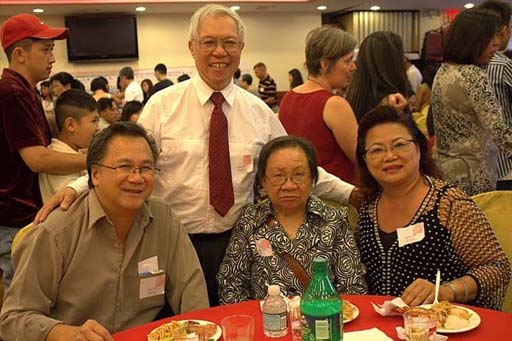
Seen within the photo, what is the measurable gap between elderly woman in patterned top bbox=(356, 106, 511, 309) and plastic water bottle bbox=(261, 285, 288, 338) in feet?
2.06

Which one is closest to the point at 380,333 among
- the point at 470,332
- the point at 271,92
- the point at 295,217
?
the point at 470,332

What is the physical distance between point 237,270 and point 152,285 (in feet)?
1.15

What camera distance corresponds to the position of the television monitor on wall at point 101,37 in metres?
11.4

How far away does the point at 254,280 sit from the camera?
221 centimetres

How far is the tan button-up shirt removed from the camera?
5.98 feet

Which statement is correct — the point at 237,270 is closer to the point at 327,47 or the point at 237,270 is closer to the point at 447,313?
the point at 447,313

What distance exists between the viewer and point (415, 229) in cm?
209

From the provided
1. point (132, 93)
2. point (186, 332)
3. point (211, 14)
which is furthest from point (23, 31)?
point (132, 93)

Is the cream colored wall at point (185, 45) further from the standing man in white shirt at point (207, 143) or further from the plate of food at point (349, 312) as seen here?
the plate of food at point (349, 312)

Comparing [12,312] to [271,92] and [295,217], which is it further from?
[271,92]

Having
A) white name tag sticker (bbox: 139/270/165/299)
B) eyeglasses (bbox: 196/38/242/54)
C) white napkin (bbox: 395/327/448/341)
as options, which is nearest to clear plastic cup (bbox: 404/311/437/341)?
white napkin (bbox: 395/327/448/341)

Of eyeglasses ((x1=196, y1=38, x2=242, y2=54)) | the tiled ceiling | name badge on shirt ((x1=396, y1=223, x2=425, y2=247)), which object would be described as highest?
the tiled ceiling

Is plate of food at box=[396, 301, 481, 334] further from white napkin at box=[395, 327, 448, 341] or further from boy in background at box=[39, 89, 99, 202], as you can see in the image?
boy in background at box=[39, 89, 99, 202]

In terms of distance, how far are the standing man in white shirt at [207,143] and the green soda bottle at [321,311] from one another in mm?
908
